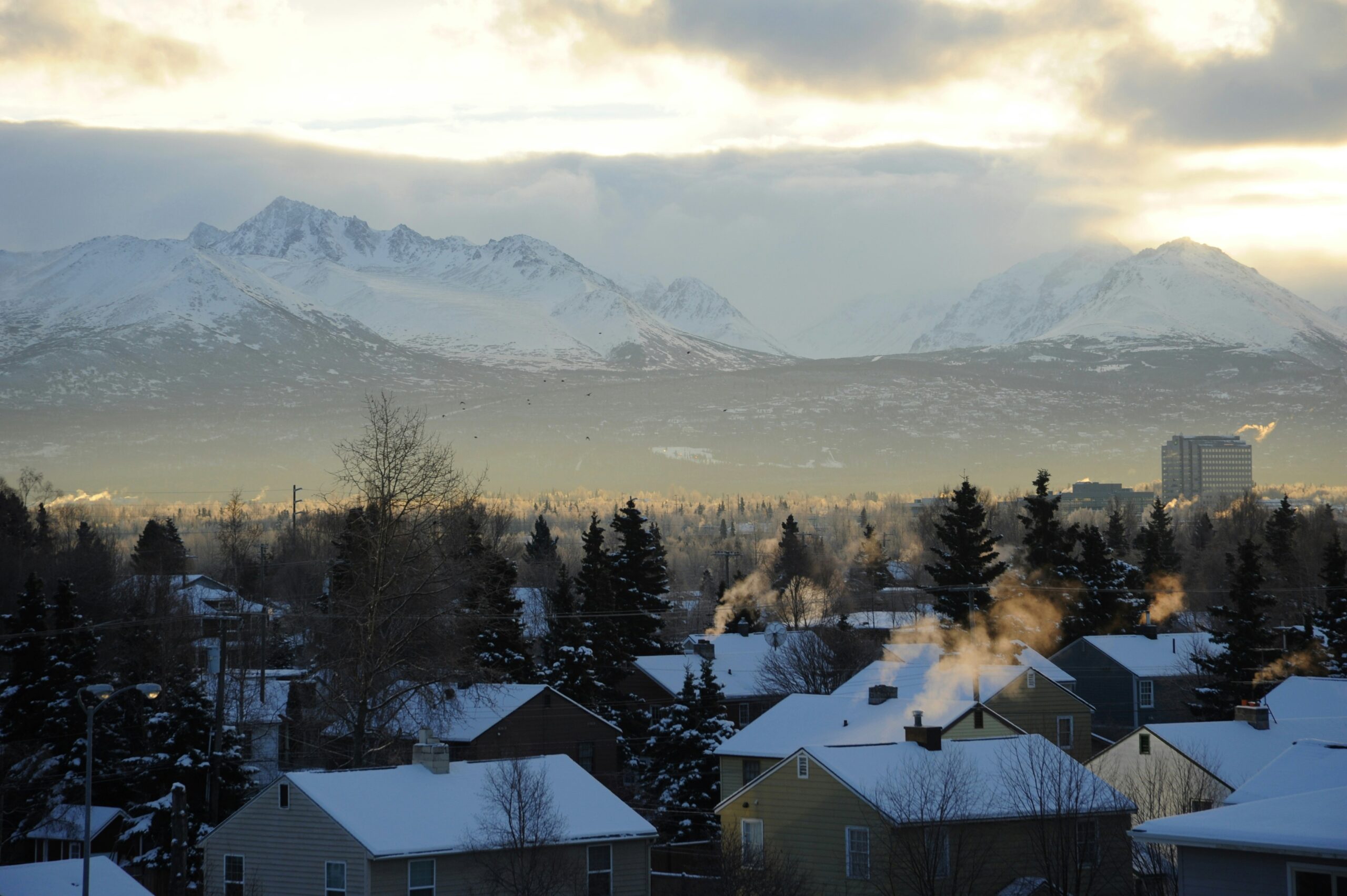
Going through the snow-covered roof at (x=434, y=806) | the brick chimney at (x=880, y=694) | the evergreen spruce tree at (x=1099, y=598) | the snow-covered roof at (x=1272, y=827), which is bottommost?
the snow-covered roof at (x=434, y=806)

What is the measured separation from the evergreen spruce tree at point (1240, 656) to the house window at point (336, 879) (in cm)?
4110

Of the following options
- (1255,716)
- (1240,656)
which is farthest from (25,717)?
(1240,656)

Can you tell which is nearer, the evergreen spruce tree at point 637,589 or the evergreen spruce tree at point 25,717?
the evergreen spruce tree at point 25,717

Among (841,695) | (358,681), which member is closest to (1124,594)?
(841,695)

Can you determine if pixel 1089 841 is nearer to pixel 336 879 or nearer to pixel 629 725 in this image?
pixel 336 879

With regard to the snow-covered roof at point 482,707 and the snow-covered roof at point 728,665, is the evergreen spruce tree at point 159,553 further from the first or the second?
the snow-covered roof at point 482,707

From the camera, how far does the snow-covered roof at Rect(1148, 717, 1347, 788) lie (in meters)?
46.3

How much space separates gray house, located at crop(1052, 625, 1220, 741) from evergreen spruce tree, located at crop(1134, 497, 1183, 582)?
2350cm

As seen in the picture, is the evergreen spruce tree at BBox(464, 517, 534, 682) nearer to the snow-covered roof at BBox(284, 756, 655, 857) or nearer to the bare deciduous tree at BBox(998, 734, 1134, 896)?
the snow-covered roof at BBox(284, 756, 655, 857)

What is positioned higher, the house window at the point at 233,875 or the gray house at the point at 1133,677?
the gray house at the point at 1133,677

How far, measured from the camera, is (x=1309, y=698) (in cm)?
5772

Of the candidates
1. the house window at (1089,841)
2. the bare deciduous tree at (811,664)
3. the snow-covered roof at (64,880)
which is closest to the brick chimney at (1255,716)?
the house window at (1089,841)

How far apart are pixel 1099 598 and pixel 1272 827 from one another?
6526 cm

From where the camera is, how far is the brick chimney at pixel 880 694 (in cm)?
5516
